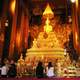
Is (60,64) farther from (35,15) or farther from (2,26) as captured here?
(35,15)

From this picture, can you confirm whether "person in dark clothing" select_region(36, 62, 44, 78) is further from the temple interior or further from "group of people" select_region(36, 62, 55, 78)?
the temple interior

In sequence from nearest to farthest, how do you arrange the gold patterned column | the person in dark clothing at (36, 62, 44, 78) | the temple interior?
the person in dark clothing at (36, 62, 44, 78), the temple interior, the gold patterned column

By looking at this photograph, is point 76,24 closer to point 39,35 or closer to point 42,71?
point 39,35

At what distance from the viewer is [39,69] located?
10.3 metres

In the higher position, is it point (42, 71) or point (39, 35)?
point (39, 35)

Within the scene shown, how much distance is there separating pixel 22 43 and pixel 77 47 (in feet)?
13.7

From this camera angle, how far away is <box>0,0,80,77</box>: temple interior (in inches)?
534

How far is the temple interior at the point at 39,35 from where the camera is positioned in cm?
1355

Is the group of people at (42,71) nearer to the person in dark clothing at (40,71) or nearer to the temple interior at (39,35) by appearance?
the person in dark clothing at (40,71)

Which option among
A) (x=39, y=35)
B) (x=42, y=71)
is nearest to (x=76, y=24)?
(x=39, y=35)

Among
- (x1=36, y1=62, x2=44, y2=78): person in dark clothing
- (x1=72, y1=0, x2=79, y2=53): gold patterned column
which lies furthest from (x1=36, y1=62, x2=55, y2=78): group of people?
(x1=72, y1=0, x2=79, y2=53): gold patterned column

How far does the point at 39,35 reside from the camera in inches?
645

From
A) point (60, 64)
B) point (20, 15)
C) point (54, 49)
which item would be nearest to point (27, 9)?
point (20, 15)

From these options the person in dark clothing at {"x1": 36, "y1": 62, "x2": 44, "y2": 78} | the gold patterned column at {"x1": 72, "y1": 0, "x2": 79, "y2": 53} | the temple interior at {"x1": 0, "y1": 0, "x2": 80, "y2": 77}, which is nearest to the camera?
the person in dark clothing at {"x1": 36, "y1": 62, "x2": 44, "y2": 78}
